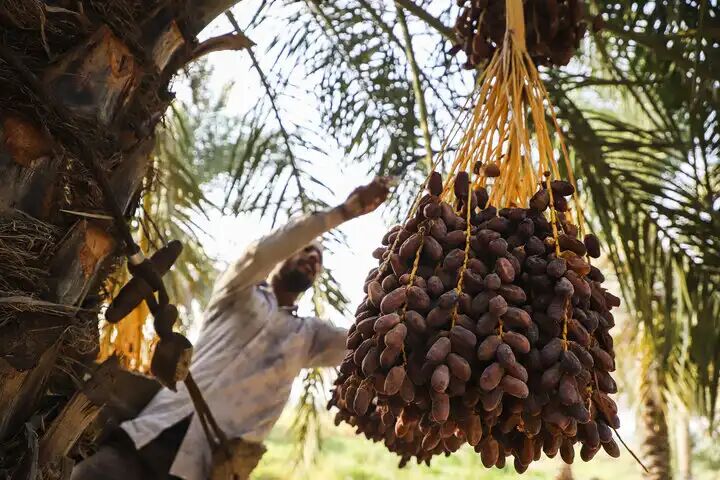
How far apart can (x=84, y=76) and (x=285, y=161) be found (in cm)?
178

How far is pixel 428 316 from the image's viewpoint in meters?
0.97

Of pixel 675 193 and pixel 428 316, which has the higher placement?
pixel 675 193

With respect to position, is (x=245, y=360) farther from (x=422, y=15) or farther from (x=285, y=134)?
(x=422, y=15)

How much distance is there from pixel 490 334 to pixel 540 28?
2.54 feet

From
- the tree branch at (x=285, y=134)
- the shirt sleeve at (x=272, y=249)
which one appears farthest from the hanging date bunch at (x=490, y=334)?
the tree branch at (x=285, y=134)

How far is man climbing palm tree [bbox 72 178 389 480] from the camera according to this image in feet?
7.95

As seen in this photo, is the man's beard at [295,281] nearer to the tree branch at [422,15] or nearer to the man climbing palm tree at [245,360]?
the man climbing palm tree at [245,360]

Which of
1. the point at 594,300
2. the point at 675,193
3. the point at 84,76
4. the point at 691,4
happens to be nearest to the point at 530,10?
the point at 594,300

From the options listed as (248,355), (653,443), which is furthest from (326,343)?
(653,443)

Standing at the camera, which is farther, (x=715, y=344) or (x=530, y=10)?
(x=715, y=344)

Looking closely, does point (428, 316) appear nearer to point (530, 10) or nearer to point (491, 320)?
point (491, 320)

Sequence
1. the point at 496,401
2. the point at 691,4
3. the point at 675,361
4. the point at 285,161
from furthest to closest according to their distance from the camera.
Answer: the point at 285,161, the point at 675,361, the point at 691,4, the point at 496,401

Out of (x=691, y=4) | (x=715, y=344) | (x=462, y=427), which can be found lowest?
(x=462, y=427)

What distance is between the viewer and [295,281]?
3047mm
